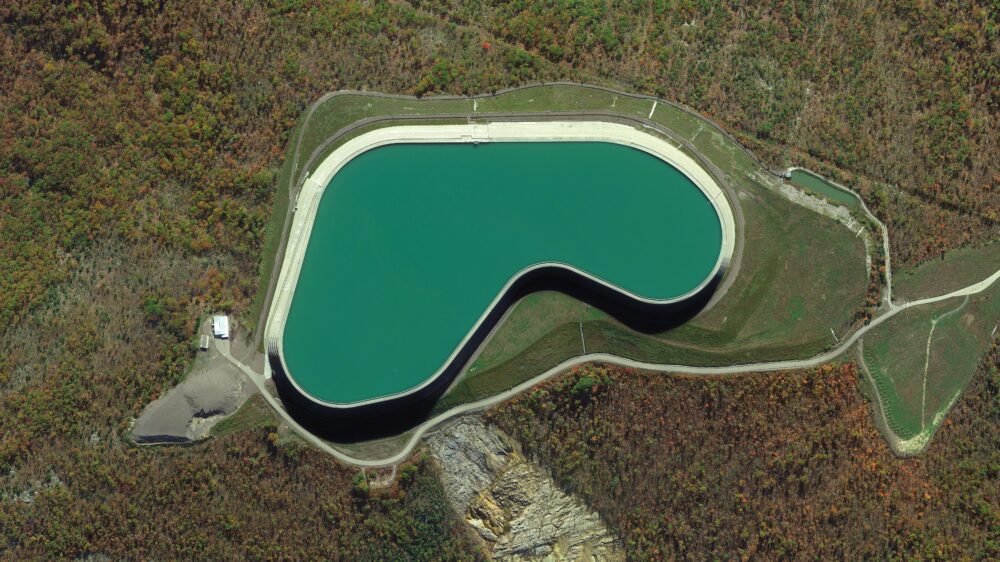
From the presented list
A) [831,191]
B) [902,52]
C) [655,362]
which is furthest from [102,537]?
[902,52]

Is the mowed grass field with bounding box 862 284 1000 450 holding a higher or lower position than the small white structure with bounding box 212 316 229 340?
higher

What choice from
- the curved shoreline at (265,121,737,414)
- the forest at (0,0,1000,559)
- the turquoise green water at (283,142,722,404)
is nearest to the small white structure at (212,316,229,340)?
the forest at (0,0,1000,559)

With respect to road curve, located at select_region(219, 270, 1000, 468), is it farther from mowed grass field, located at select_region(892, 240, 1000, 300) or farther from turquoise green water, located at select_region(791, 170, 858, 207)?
turquoise green water, located at select_region(791, 170, 858, 207)

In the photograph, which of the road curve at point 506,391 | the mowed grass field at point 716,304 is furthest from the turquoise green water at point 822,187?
the road curve at point 506,391

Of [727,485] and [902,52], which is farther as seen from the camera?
[902,52]

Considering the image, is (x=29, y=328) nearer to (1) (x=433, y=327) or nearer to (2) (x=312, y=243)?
(2) (x=312, y=243)

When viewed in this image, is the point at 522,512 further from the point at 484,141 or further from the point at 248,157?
the point at 248,157

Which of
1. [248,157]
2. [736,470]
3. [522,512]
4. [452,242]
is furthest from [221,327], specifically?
[736,470]
